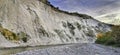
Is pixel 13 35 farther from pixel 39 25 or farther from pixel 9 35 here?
pixel 39 25

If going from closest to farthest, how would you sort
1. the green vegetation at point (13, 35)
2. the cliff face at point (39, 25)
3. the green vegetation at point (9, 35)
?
1. the green vegetation at point (9, 35)
2. the green vegetation at point (13, 35)
3. the cliff face at point (39, 25)

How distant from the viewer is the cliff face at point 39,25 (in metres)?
51.7

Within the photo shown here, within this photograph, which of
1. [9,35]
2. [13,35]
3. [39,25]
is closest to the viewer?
[9,35]

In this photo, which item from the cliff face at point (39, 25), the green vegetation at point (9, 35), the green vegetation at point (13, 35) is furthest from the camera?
the cliff face at point (39, 25)

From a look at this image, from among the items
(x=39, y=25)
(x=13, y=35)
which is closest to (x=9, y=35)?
(x=13, y=35)

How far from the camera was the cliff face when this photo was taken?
170 feet

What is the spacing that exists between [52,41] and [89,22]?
24208 millimetres

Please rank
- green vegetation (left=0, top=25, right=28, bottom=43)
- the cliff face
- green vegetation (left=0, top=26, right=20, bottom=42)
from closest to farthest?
green vegetation (left=0, top=26, right=20, bottom=42) → green vegetation (left=0, top=25, right=28, bottom=43) → the cliff face

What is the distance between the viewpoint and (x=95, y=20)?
86688 millimetres

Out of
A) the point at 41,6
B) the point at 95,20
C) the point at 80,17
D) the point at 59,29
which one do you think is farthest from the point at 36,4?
the point at 95,20

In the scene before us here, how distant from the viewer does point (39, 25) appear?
61.4 meters

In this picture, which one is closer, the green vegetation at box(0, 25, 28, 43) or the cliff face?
the green vegetation at box(0, 25, 28, 43)

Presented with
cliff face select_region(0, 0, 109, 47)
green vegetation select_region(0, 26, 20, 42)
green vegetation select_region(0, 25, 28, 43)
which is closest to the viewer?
green vegetation select_region(0, 26, 20, 42)

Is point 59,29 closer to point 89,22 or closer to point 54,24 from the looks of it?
point 54,24
